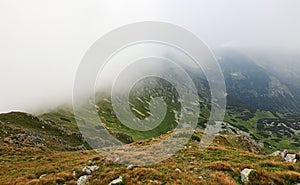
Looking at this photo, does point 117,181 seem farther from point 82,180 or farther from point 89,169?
point 89,169

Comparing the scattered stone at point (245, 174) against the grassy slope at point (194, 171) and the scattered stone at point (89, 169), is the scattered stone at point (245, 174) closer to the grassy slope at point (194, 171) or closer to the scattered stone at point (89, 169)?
the grassy slope at point (194, 171)

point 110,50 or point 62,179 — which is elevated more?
point 110,50

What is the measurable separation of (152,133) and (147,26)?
172 m

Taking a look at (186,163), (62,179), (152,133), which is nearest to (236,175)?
(186,163)

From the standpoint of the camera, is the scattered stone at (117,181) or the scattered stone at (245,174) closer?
the scattered stone at (117,181)

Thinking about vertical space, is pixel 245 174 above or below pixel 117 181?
below

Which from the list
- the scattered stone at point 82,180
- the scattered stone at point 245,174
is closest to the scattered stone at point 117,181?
the scattered stone at point 82,180

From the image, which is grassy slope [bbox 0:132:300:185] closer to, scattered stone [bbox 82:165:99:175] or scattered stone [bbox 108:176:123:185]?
scattered stone [bbox 108:176:123:185]

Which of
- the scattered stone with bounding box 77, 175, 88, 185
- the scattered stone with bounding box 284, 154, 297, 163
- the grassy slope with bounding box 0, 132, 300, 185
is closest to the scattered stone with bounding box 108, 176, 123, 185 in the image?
the grassy slope with bounding box 0, 132, 300, 185

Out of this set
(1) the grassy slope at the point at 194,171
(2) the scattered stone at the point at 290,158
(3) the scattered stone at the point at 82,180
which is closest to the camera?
(1) the grassy slope at the point at 194,171

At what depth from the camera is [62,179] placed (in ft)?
62.4

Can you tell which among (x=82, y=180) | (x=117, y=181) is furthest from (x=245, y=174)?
(x=82, y=180)

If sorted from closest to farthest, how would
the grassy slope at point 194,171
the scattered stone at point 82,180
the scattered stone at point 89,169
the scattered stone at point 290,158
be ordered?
the grassy slope at point 194,171
the scattered stone at point 82,180
the scattered stone at point 89,169
the scattered stone at point 290,158

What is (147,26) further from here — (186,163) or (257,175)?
(257,175)
